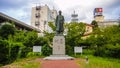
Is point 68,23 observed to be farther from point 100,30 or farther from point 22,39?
point 22,39

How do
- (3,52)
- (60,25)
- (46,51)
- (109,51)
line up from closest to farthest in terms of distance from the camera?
(3,52), (60,25), (109,51), (46,51)

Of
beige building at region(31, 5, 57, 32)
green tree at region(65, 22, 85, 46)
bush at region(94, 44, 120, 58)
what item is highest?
beige building at region(31, 5, 57, 32)

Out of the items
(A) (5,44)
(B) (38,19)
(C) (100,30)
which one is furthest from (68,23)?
(B) (38,19)

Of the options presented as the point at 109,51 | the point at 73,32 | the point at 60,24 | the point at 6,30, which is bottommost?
the point at 109,51

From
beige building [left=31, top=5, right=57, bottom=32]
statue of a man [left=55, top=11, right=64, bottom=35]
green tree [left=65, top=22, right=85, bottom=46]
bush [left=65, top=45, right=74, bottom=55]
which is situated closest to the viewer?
statue of a man [left=55, top=11, right=64, bottom=35]

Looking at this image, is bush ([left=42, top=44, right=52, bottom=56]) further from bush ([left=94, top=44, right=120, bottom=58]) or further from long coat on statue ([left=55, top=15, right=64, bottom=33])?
bush ([left=94, top=44, right=120, bottom=58])

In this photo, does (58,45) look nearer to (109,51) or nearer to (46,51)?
(46,51)

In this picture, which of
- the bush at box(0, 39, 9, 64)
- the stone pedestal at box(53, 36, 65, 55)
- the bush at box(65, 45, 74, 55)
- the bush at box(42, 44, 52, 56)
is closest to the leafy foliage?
the bush at box(42, 44, 52, 56)

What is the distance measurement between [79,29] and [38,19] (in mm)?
33915

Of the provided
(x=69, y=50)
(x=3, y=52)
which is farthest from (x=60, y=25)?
(x=3, y=52)

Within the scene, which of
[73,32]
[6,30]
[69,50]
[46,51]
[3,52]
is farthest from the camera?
[73,32]

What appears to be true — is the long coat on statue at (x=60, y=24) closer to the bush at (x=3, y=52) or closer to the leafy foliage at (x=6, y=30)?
the bush at (x=3, y=52)

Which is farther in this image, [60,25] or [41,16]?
[41,16]

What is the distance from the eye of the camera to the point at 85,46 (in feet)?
112
